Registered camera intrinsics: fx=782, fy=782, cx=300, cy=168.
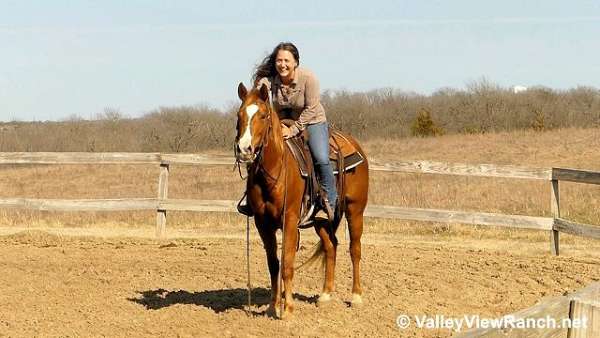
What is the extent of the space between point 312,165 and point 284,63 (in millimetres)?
973

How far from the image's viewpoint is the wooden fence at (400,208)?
11602 millimetres

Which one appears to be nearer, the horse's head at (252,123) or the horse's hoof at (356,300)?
the horse's head at (252,123)

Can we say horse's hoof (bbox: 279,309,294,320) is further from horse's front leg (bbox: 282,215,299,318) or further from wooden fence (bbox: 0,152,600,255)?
wooden fence (bbox: 0,152,600,255)

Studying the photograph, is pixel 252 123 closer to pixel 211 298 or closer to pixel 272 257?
pixel 272 257

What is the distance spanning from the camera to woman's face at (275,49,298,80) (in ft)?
21.8

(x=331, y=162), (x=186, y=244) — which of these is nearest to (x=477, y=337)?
(x=331, y=162)

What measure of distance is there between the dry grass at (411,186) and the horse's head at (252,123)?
6.57m

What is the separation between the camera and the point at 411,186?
2444 centimetres

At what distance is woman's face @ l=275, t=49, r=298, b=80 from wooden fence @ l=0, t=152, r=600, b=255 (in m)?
5.98

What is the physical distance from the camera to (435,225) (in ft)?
47.4

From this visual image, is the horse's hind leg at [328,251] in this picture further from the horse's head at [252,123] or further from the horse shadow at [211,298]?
the horse's head at [252,123]

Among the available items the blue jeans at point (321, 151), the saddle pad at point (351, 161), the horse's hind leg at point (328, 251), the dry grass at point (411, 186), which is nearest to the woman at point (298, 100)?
the blue jeans at point (321, 151)

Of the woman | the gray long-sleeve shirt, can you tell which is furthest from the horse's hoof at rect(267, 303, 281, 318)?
the gray long-sleeve shirt

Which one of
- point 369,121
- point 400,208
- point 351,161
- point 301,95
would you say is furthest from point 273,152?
point 369,121
